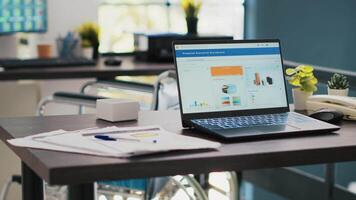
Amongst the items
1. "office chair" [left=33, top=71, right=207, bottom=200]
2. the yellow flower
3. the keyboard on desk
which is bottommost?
"office chair" [left=33, top=71, right=207, bottom=200]

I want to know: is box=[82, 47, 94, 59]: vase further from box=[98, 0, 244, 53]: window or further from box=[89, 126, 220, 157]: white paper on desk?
box=[89, 126, 220, 157]: white paper on desk

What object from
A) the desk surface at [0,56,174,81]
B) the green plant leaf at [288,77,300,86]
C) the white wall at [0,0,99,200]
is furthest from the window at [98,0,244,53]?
the green plant leaf at [288,77,300,86]

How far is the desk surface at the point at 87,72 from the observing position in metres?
3.51

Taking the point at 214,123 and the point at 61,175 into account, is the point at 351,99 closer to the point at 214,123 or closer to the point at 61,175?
the point at 214,123

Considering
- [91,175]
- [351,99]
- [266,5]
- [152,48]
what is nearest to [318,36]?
[266,5]

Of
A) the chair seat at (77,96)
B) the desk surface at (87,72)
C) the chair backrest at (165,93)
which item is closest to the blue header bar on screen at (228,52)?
the chair backrest at (165,93)

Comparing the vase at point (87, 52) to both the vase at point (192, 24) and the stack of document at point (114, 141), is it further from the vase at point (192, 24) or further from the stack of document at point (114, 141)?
the stack of document at point (114, 141)

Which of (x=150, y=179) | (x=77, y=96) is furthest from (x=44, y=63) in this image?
(x=150, y=179)

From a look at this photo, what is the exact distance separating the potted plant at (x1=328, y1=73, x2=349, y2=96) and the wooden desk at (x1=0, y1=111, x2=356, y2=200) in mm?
339

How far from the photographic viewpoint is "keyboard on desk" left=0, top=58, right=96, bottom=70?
142 inches

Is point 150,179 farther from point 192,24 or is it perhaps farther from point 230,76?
point 192,24

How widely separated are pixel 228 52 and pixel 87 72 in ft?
5.44

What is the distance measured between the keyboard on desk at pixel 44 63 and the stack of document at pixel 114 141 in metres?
1.80

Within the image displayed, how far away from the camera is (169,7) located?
15.7 feet
